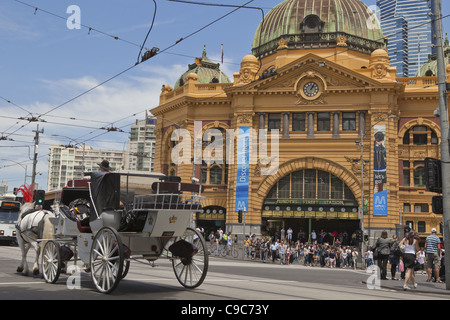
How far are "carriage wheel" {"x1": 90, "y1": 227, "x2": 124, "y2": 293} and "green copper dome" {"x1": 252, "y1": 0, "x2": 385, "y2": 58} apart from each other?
4390cm

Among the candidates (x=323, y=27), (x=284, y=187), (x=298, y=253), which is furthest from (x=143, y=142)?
(x=298, y=253)

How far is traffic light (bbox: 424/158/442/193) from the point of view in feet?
49.8

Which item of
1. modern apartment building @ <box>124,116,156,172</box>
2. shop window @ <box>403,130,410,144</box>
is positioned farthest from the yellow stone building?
modern apartment building @ <box>124,116,156,172</box>

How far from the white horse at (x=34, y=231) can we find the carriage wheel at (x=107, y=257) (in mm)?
3320

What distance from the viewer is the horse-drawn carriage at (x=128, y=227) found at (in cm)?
927

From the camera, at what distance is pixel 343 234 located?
44.3 m

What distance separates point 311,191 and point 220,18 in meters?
29.1

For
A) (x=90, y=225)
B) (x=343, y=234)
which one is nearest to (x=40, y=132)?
(x=343, y=234)

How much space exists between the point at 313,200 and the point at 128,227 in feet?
119

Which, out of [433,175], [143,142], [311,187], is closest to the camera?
[433,175]

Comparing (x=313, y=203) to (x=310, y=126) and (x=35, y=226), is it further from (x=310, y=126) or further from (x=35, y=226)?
(x=35, y=226)

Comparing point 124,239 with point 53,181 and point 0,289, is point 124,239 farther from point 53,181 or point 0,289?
point 53,181

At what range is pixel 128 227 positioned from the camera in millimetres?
9688

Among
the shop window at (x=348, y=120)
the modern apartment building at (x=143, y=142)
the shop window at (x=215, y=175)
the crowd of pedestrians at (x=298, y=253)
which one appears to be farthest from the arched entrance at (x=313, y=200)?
the modern apartment building at (x=143, y=142)
